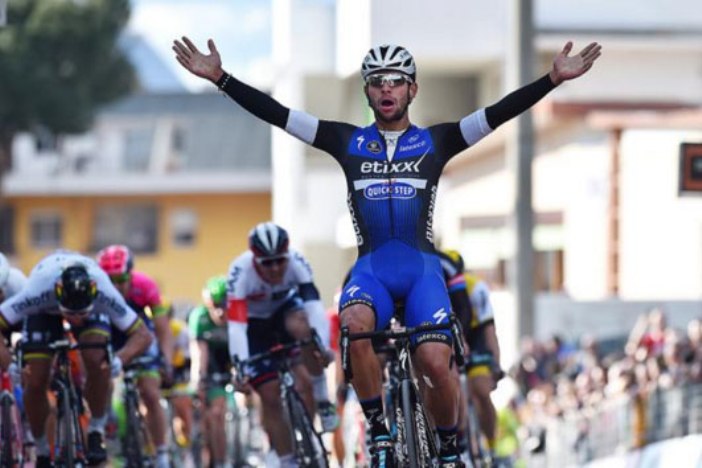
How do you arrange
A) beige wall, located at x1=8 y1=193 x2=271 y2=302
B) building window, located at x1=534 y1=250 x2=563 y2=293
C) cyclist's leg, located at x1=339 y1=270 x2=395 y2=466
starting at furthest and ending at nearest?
beige wall, located at x1=8 y1=193 x2=271 y2=302, building window, located at x1=534 y1=250 x2=563 y2=293, cyclist's leg, located at x1=339 y1=270 x2=395 y2=466

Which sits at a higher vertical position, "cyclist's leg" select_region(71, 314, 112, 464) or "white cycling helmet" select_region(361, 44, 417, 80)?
"white cycling helmet" select_region(361, 44, 417, 80)

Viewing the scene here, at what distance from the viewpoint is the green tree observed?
6244 centimetres

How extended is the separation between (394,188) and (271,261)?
3.22 meters

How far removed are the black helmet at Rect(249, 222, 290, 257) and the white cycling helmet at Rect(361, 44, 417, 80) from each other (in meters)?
2.97

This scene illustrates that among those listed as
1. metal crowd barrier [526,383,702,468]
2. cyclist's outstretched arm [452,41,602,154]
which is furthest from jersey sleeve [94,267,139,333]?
metal crowd barrier [526,383,702,468]

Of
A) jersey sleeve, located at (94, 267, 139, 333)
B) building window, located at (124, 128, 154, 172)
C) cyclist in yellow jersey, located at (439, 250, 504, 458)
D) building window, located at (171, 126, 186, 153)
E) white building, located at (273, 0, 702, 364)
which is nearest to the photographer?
jersey sleeve, located at (94, 267, 139, 333)

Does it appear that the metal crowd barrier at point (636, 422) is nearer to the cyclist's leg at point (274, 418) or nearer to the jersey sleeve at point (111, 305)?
the cyclist's leg at point (274, 418)

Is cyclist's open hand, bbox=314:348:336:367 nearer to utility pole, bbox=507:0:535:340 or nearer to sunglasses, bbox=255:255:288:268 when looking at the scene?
sunglasses, bbox=255:255:288:268

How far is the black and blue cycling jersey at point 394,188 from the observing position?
1046 centimetres

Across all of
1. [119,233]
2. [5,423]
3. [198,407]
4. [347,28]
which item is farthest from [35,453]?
[119,233]

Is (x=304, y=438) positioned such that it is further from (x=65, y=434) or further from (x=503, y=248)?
(x=503, y=248)

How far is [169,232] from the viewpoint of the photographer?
233ft

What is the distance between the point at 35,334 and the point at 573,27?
25.5 m

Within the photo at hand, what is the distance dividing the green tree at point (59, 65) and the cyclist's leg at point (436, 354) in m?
51.4
